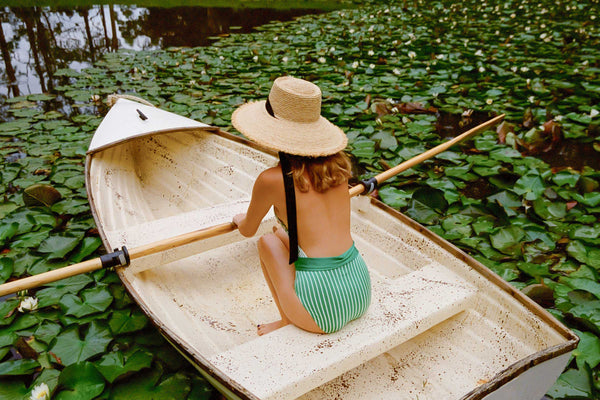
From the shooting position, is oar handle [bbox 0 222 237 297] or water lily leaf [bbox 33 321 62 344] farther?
water lily leaf [bbox 33 321 62 344]

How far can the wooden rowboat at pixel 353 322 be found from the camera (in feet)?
4.32

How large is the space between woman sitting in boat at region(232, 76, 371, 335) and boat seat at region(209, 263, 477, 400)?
0.06 meters

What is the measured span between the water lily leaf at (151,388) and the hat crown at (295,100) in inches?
41.3

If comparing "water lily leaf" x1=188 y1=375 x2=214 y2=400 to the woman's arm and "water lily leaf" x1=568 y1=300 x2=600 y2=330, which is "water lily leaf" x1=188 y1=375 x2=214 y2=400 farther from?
"water lily leaf" x1=568 y1=300 x2=600 y2=330

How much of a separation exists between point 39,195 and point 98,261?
126 centimetres

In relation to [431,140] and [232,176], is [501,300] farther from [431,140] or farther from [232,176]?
[431,140]

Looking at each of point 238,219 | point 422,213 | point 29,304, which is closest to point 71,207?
point 29,304

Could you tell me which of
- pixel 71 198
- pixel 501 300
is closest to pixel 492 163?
pixel 501 300

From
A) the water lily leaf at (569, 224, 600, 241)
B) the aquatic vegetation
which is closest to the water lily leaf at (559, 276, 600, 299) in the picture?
the aquatic vegetation

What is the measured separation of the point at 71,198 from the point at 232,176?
1.05 meters

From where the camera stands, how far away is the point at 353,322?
4.93ft

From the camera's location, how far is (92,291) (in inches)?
78.4

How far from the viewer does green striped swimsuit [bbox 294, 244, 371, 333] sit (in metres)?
1.39

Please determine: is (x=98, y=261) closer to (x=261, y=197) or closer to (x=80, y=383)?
(x=80, y=383)
